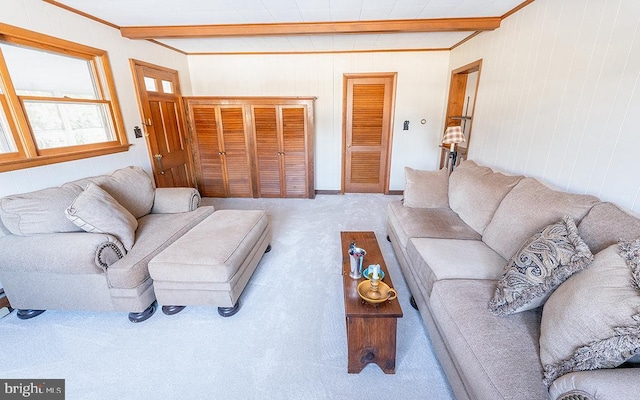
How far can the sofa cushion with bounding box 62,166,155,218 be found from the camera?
90.0 inches

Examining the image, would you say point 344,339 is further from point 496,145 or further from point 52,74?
point 52,74

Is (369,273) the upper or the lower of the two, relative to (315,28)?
lower

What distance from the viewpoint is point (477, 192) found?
2217 mm

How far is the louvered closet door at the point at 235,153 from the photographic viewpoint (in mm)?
3947

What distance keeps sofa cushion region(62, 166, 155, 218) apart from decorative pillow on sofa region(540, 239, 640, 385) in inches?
119

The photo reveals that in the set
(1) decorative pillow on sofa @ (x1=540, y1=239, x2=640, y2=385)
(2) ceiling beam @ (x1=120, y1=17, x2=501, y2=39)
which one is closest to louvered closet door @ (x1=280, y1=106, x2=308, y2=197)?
(2) ceiling beam @ (x1=120, y1=17, x2=501, y2=39)

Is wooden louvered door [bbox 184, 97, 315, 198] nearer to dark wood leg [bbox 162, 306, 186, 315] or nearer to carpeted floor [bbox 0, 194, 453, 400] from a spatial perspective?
carpeted floor [bbox 0, 194, 453, 400]

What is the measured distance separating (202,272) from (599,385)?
191 cm

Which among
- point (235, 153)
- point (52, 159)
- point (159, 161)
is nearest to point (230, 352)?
point (52, 159)

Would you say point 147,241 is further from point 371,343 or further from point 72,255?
point 371,343

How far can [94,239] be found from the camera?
67.1 inches

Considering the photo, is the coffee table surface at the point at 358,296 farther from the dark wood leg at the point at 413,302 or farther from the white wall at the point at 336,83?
the white wall at the point at 336,83

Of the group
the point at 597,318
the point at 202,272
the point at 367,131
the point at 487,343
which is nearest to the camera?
the point at 597,318

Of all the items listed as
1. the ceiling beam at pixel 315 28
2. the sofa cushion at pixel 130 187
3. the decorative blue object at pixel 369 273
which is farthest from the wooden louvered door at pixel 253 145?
the decorative blue object at pixel 369 273
